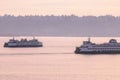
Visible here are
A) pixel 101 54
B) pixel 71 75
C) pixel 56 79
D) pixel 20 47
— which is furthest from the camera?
pixel 20 47

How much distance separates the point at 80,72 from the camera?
168 ft

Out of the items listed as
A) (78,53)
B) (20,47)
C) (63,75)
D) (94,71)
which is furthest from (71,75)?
(20,47)

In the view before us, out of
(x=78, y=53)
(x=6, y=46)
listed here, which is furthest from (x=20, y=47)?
(x=78, y=53)

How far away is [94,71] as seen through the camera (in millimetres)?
51969

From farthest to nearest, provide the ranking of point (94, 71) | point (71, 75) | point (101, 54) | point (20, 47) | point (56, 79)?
point (20, 47) → point (101, 54) → point (94, 71) → point (71, 75) → point (56, 79)

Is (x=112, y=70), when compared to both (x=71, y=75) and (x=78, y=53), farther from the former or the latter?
(x=78, y=53)

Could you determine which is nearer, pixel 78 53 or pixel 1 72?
pixel 1 72

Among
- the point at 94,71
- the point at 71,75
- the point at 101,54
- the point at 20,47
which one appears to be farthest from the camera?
the point at 20,47

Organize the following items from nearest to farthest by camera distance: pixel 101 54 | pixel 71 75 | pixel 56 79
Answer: pixel 56 79 < pixel 71 75 < pixel 101 54

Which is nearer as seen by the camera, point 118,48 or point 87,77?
point 87,77

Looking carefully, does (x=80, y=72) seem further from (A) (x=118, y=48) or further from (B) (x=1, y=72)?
(A) (x=118, y=48)

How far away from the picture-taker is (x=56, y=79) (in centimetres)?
4562

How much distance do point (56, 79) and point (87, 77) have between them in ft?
9.25

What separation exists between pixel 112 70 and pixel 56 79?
9.44 meters
